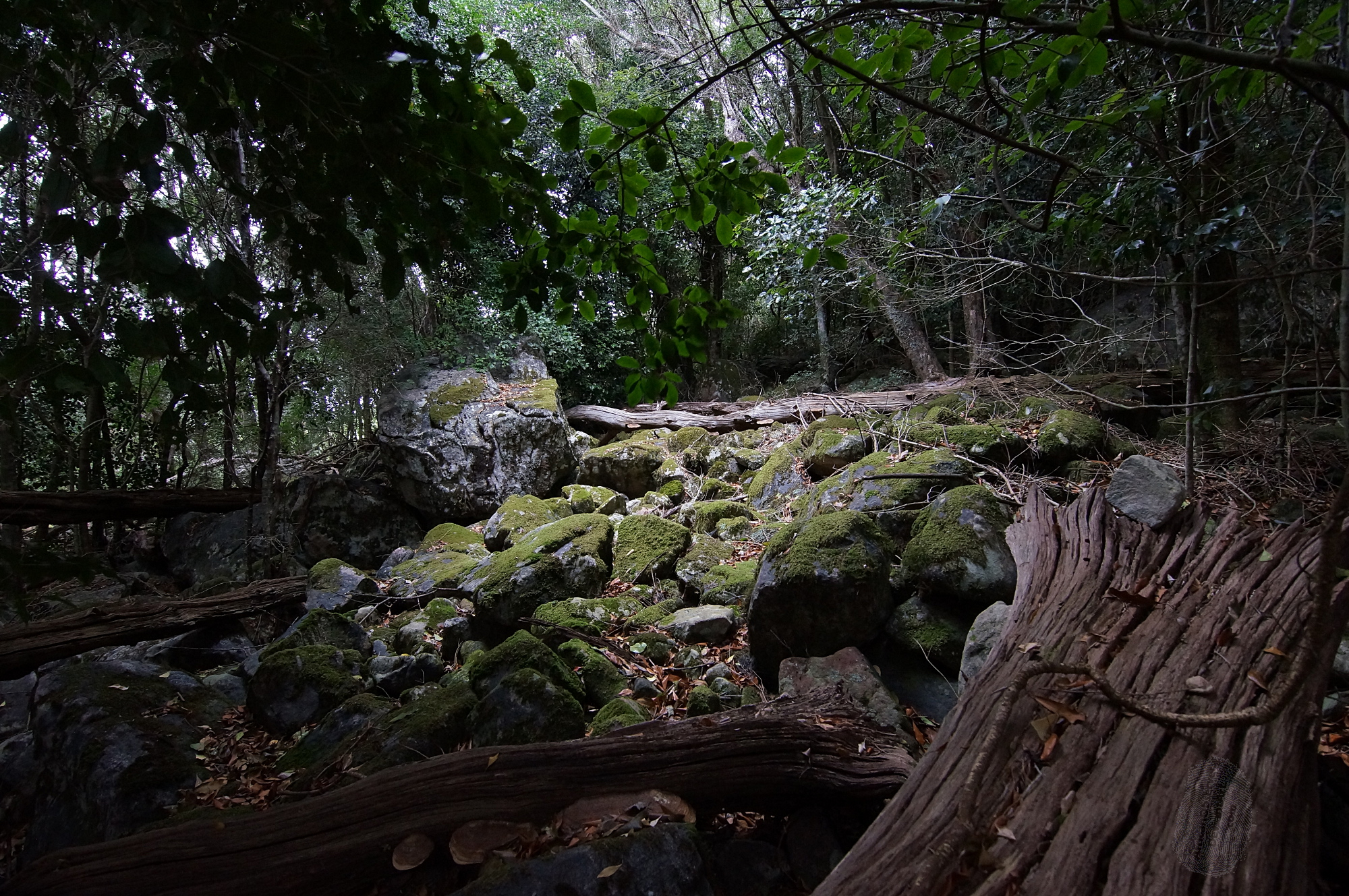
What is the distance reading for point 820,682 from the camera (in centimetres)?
308

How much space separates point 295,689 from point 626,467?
4488mm

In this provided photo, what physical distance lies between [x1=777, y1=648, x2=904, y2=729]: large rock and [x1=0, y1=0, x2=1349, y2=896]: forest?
0.10 ft

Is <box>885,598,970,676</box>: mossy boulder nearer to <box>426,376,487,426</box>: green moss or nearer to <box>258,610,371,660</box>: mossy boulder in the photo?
<box>258,610,371,660</box>: mossy boulder

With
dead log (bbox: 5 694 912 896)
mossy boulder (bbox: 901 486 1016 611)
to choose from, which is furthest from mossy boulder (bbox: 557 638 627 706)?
mossy boulder (bbox: 901 486 1016 611)

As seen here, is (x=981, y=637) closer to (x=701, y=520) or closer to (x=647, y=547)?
(x=647, y=547)

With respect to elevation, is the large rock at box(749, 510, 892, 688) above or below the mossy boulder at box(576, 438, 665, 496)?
below

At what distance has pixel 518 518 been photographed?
6.79 m

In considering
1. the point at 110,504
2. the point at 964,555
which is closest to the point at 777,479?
the point at 964,555

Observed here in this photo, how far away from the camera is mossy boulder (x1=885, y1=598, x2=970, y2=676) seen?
10.9 ft

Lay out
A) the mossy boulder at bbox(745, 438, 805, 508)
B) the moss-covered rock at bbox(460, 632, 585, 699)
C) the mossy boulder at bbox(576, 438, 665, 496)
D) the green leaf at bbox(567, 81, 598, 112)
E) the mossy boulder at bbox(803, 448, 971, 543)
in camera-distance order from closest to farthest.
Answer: the green leaf at bbox(567, 81, 598, 112)
the moss-covered rock at bbox(460, 632, 585, 699)
the mossy boulder at bbox(803, 448, 971, 543)
the mossy boulder at bbox(745, 438, 805, 508)
the mossy boulder at bbox(576, 438, 665, 496)

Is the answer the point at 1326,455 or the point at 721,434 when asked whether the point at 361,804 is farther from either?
the point at 721,434

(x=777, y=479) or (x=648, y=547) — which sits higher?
(x=777, y=479)

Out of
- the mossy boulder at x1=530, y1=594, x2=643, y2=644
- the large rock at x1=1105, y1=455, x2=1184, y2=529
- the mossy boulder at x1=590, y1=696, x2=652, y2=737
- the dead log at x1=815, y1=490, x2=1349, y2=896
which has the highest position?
the large rock at x1=1105, y1=455, x2=1184, y2=529

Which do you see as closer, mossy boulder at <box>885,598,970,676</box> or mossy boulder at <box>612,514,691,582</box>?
mossy boulder at <box>885,598,970,676</box>
